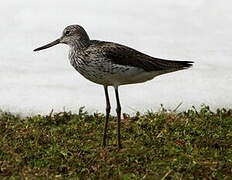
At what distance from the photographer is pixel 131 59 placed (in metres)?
7.63

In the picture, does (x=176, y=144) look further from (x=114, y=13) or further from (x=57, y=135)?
(x=114, y=13)

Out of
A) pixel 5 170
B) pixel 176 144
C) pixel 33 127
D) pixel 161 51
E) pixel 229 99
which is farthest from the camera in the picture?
pixel 161 51

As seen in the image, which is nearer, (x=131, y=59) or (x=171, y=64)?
(x=131, y=59)

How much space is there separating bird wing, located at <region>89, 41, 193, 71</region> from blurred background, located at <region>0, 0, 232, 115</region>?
1.14 meters

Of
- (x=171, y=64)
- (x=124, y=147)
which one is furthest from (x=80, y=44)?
(x=124, y=147)

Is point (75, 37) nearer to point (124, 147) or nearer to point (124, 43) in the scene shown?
point (124, 147)

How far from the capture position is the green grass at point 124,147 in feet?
22.2

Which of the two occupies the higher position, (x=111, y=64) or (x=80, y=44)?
(x=80, y=44)

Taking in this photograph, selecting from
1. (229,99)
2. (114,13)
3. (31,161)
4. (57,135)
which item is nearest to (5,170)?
(31,161)

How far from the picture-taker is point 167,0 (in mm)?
13500

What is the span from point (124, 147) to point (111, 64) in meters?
0.80

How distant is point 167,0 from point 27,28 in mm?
2744

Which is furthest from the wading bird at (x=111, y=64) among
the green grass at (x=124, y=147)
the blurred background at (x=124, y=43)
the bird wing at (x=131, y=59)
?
the blurred background at (x=124, y=43)

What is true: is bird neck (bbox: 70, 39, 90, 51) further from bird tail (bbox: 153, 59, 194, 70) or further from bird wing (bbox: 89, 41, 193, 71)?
bird tail (bbox: 153, 59, 194, 70)
